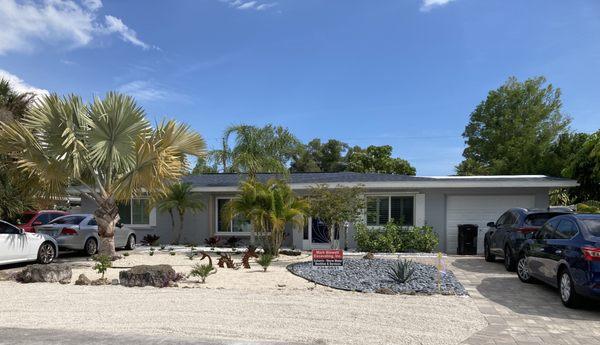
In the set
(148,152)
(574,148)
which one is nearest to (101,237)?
(148,152)

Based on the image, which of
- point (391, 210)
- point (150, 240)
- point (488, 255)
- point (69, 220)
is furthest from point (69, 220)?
point (488, 255)

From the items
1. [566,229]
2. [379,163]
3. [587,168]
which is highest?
[379,163]

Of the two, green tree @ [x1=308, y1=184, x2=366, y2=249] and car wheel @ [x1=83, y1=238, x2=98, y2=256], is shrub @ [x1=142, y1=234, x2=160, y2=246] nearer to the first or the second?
car wheel @ [x1=83, y1=238, x2=98, y2=256]

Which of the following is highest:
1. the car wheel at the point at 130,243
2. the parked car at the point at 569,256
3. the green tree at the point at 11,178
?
the green tree at the point at 11,178

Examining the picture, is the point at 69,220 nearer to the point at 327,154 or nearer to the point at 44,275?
the point at 44,275

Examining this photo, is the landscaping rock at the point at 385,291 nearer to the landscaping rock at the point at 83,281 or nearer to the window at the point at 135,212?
the landscaping rock at the point at 83,281

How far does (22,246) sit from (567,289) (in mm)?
12281

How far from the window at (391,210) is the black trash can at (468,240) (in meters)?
A: 1.92

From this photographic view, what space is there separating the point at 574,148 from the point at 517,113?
10.9 meters

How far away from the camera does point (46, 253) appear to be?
43.5 feet

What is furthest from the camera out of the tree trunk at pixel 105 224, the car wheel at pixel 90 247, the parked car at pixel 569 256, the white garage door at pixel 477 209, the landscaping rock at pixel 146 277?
the white garage door at pixel 477 209

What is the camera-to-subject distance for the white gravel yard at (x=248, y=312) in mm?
6086

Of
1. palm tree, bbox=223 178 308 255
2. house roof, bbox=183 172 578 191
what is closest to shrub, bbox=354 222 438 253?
house roof, bbox=183 172 578 191

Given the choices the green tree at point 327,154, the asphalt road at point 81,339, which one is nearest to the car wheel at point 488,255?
the asphalt road at point 81,339
